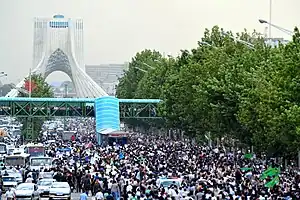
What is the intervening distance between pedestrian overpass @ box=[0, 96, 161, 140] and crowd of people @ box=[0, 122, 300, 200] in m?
28.9

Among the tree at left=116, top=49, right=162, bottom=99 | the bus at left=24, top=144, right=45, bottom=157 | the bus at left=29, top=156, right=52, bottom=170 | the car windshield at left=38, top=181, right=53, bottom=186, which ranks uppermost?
the tree at left=116, top=49, right=162, bottom=99

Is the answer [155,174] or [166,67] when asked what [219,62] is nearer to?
[155,174]

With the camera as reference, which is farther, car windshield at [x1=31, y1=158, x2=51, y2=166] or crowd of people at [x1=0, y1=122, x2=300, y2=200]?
car windshield at [x1=31, y1=158, x2=51, y2=166]

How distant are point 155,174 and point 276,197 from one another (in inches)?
507

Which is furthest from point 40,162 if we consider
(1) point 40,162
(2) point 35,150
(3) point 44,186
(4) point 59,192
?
(4) point 59,192

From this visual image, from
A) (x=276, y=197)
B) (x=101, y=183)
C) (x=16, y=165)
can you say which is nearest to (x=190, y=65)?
(x=16, y=165)

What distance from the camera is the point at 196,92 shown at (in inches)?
2721

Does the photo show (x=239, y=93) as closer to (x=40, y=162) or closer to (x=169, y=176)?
(x=40, y=162)

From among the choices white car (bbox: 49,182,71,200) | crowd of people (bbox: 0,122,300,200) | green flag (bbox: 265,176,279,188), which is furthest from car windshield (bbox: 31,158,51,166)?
green flag (bbox: 265,176,279,188)

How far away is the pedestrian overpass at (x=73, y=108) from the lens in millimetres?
94125

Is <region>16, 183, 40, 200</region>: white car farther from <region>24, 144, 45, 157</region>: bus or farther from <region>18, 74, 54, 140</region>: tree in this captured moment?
<region>18, 74, 54, 140</region>: tree

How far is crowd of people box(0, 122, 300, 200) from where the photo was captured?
35312 millimetres

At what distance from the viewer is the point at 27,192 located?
38.7m

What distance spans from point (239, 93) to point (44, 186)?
56.5 feet
